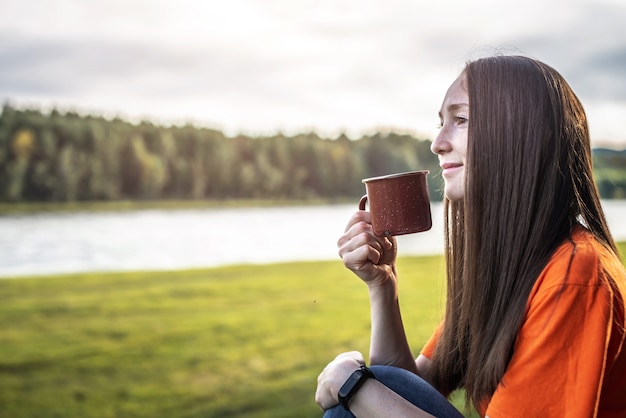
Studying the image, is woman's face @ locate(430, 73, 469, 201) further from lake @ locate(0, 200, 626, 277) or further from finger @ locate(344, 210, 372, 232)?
lake @ locate(0, 200, 626, 277)

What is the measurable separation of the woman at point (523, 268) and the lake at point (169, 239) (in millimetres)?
9368

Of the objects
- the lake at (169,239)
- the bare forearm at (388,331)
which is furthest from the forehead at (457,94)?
the lake at (169,239)

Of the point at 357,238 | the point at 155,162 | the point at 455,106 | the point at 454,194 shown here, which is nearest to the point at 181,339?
the point at 357,238

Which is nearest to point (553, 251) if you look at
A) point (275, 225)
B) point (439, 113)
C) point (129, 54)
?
point (439, 113)

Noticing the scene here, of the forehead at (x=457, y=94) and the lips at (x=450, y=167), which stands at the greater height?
the forehead at (x=457, y=94)

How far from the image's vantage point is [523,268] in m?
1.45

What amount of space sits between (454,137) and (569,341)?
1.79 ft

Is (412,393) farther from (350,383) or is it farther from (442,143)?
(442,143)

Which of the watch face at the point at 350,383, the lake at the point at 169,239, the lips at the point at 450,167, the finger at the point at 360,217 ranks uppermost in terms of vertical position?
the lips at the point at 450,167

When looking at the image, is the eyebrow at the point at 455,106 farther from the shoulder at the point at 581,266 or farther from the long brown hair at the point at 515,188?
the shoulder at the point at 581,266

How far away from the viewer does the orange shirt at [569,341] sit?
4.05ft

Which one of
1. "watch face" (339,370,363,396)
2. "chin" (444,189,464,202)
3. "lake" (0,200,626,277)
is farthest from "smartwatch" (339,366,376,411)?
"lake" (0,200,626,277)

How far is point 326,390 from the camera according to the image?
1.66m

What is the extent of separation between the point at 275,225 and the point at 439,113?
20.9 m
